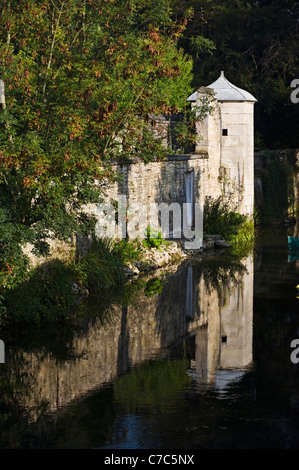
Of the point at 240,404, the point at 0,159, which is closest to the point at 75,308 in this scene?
the point at 0,159

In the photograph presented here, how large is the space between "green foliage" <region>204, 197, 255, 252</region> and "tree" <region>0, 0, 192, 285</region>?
34.2ft

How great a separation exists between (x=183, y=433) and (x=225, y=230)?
17.8m

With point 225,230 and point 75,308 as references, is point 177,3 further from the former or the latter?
point 75,308

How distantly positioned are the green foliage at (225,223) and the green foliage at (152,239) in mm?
3984

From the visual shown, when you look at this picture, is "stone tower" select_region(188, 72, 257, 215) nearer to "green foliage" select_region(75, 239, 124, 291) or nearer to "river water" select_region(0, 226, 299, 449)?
"green foliage" select_region(75, 239, 124, 291)

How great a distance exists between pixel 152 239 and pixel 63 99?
317 inches

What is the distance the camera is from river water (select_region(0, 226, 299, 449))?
33.2ft

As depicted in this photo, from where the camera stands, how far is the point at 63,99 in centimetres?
1597

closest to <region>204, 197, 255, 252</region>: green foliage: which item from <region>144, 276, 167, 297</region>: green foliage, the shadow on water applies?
<region>144, 276, 167, 297</region>: green foliage

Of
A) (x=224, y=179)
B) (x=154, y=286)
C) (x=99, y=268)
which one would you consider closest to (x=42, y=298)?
(x=99, y=268)

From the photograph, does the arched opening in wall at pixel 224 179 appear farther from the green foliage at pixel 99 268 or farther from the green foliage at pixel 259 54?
the green foliage at pixel 259 54

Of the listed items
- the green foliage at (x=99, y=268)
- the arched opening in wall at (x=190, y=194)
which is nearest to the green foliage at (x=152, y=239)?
the green foliage at (x=99, y=268)
